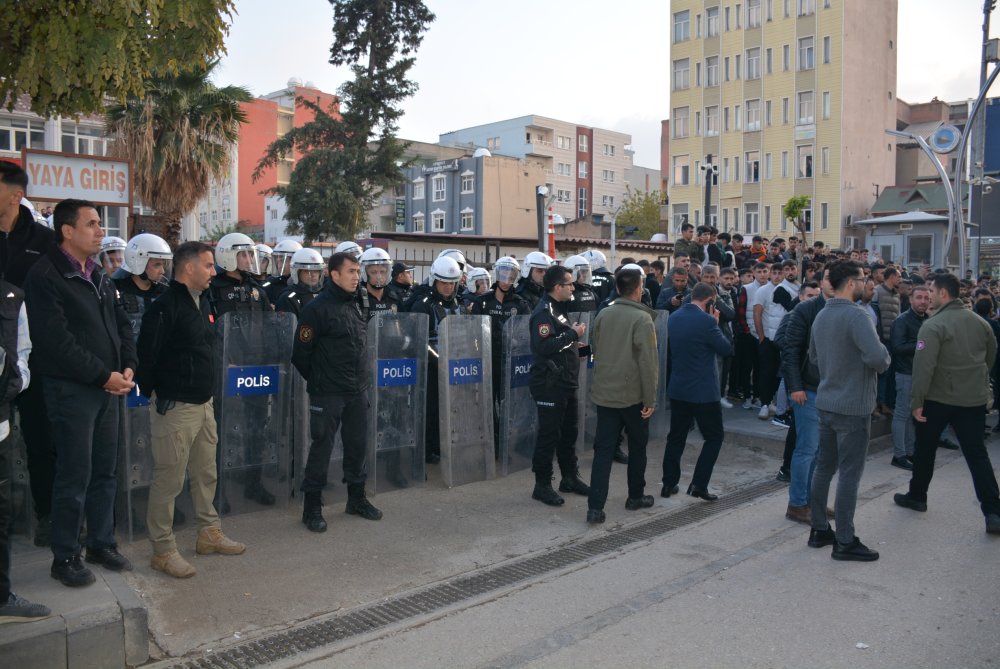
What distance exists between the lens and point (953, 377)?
6.94 meters

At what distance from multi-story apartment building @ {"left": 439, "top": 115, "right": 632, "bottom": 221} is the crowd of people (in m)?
71.3

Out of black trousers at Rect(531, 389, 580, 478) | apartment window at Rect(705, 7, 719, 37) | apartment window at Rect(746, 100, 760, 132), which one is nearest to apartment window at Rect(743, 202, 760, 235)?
apartment window at Rect(746, 100, 760, 132)

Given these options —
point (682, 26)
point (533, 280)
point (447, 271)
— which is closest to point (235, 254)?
point (447, 271)

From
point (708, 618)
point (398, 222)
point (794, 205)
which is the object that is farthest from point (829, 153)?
point (708, 618)

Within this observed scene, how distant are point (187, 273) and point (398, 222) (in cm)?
6433

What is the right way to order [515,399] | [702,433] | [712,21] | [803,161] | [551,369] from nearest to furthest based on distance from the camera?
[551,369]
[702,433]
[515,399]
[803,161]
[712,21]

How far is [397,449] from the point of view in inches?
296

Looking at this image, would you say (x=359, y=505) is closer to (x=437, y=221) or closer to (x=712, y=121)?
(x=712, y=121)

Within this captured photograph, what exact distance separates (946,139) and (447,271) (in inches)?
649

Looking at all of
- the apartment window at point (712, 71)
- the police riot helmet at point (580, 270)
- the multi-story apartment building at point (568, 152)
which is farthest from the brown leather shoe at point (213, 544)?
the multi-story apartment building at point (568, 152)

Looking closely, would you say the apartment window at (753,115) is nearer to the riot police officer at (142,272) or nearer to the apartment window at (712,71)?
the apartment window at (712,71)

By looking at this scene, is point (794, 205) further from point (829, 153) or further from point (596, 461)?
point (596, 461)

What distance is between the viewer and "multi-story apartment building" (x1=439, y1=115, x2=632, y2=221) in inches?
3187

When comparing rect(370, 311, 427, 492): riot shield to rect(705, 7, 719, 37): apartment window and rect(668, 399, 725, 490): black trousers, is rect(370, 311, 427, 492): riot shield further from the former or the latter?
rect(705, 7, 719, 37): apartment window
